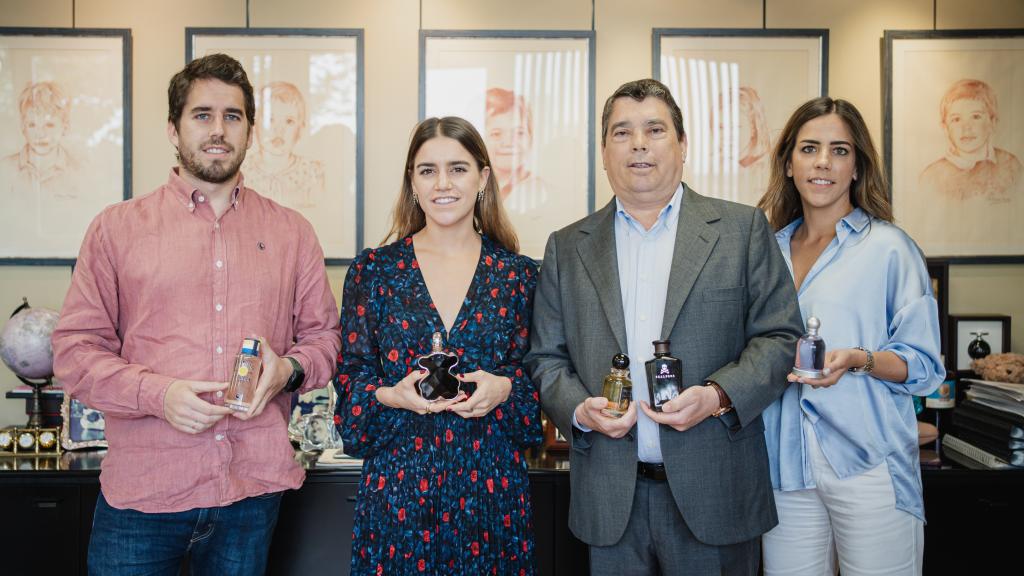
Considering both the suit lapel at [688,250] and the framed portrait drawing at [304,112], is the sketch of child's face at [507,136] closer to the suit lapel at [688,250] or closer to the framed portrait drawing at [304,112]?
the framed portrait drawing at [304,112]

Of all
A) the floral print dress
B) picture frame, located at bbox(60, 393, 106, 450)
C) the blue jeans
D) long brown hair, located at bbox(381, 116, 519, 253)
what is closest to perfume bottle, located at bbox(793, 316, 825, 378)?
the floral print dress

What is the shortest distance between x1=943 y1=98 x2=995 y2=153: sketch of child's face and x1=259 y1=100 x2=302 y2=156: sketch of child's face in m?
3.11

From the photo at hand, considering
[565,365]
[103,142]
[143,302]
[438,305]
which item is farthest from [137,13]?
[565,365]

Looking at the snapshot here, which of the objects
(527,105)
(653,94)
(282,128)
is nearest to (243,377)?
(653,94)

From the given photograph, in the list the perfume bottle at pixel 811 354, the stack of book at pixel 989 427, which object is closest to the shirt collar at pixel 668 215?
the perfume bottle at pixel 811 354

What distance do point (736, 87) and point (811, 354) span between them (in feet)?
6.55

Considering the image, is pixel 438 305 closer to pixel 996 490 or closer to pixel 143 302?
pixel 143 302

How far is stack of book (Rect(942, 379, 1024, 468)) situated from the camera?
9.82 feet

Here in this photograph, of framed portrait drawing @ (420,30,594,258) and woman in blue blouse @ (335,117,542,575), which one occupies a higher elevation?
framed portrait drawing @ (420,30,594,258)

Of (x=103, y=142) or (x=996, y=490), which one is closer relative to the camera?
(x=996, y=490)

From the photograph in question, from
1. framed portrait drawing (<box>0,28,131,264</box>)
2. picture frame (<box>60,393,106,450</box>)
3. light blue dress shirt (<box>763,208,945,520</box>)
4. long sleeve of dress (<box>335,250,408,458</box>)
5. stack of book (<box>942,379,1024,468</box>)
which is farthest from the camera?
framed portrait drawing (<box>0,28,131,264</box>)

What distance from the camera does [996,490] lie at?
299 centimetres

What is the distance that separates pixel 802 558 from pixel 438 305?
1321 mm

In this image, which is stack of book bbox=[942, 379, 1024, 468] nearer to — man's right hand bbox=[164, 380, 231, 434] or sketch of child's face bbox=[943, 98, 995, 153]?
sketch of child's face bbox=[943, 98, 995, 153]
